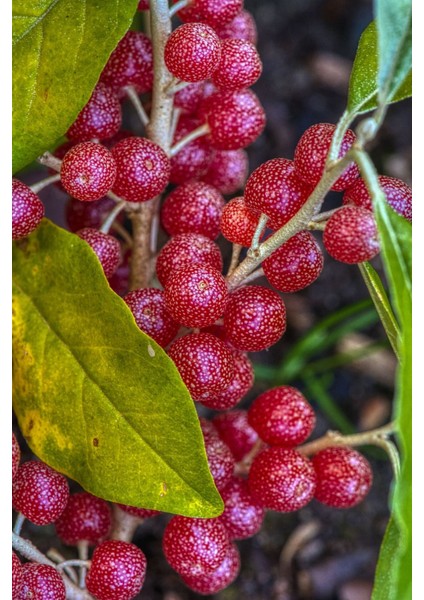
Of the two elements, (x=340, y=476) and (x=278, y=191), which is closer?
Answer: (x=278, y=191)

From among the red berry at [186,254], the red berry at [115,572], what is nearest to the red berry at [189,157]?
the red berry at [186,254]

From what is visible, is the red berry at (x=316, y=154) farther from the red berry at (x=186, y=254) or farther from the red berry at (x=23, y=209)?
the red berry at (x=23, y=209)

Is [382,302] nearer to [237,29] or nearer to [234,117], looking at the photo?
[234,117]

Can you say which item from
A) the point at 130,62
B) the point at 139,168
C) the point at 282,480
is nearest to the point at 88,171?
the point at 139,168

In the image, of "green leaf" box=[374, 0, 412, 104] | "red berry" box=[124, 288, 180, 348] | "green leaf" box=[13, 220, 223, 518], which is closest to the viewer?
"green leaf" box=[374, 0, 412, 104]

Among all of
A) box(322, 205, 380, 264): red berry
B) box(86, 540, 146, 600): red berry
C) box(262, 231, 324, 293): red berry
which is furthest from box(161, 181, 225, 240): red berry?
box(86, 540, 146, 600): red berry

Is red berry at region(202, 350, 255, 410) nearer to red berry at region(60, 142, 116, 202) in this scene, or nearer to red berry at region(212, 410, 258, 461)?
red berry at region(212, 410, 258, 461)
